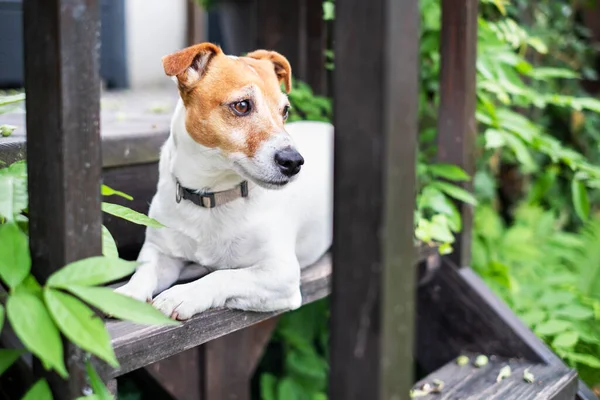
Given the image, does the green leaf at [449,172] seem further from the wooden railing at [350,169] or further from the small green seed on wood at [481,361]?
the wooden railing at [350,169]

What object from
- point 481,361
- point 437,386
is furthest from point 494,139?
point 437,386

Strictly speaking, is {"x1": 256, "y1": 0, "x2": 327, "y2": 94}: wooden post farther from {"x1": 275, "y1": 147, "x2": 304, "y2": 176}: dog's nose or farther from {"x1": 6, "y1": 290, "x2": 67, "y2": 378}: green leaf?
{"x1": 6, "y1": 290, "x2": 67, "y2": 378}: green leaf

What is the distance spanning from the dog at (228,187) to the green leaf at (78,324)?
2.15 ft

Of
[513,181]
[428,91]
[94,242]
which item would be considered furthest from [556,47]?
[94,242]

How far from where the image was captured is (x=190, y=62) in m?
1.95

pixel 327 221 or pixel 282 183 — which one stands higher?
pixel 282 183

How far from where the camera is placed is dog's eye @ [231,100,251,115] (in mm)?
2020

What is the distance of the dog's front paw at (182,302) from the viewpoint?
1.73 meters

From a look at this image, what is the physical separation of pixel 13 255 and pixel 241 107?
93 centimetres

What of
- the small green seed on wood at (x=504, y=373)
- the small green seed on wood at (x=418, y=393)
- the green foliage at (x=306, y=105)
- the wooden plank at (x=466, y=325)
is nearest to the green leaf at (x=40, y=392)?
the small green seed on wood at (x=418, y=393)

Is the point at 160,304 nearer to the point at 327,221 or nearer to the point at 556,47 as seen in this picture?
the point at 327,221

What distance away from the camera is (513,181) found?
4.74 m

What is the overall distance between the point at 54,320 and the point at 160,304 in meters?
0.52

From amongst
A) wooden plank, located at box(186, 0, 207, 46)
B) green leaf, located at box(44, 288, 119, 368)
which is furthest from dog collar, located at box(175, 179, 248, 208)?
wooden plank, located at box(186, 0, 207, 46)
